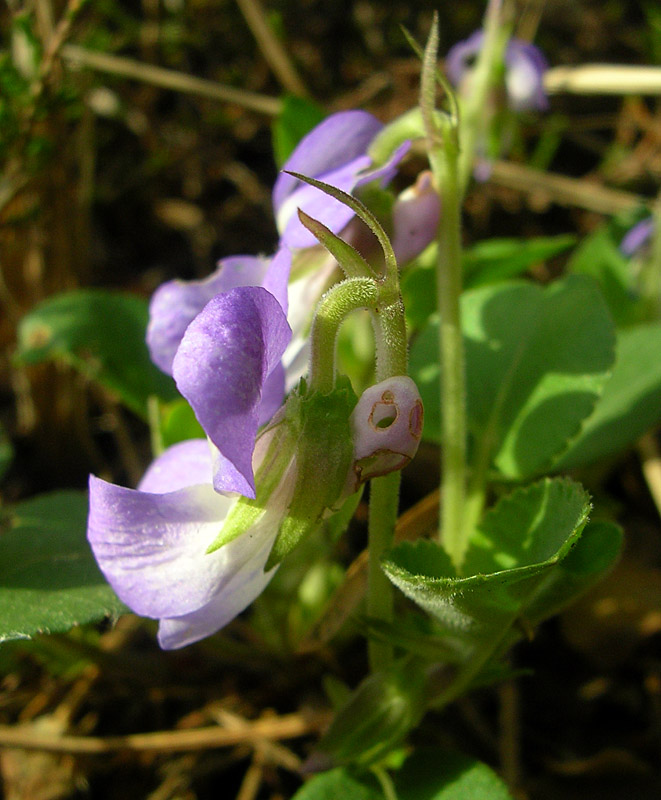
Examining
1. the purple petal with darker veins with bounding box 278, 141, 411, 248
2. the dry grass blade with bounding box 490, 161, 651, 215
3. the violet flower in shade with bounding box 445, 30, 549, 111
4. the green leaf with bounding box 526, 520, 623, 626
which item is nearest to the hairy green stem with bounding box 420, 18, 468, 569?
the purple petal with darker veins with bounding box 278, 141, 411, 248

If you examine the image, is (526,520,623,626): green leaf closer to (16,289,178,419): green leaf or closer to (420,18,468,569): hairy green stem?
(420,18,468,569): hairy green stem

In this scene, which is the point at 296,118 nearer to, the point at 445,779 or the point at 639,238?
the point at 639,238

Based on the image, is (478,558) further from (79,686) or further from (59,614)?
(79,686)

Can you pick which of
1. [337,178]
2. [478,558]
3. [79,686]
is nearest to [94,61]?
[337,178]

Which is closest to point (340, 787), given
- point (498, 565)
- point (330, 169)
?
point (498, 565)

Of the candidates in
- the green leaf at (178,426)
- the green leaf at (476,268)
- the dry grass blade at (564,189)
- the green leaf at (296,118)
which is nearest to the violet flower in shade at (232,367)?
the green leaf at (178,426)
